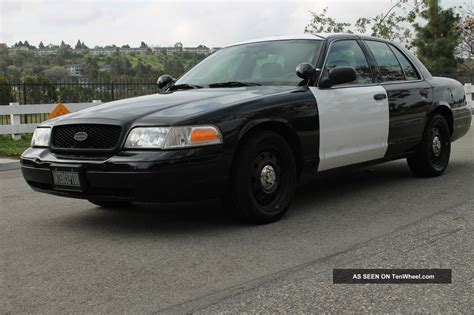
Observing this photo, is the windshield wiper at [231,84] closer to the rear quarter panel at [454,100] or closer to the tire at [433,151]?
the tire at [433,151]

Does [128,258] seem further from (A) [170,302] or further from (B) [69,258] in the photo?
(A) [170,302]

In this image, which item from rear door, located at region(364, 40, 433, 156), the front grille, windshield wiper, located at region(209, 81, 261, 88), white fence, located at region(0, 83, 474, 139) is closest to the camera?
the front grille

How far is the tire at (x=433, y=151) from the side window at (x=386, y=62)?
735 mm

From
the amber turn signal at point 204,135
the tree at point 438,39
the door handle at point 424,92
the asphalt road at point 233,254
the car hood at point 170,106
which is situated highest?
the tree at point 438,39

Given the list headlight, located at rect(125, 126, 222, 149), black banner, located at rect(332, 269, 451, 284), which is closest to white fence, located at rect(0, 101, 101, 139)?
headlight, located at rect(125, 126, 222, 149)

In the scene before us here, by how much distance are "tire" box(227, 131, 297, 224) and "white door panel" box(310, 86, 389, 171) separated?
50cm

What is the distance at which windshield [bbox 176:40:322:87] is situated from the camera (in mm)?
5727

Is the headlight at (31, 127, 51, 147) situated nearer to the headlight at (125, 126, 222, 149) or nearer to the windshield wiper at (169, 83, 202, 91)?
the headlight at (125, 126, 222, 149)

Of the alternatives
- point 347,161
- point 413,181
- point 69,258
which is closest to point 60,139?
point 69,258

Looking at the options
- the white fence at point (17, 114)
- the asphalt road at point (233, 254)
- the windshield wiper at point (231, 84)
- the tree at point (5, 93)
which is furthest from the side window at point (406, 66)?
the tree at point (5, 93)

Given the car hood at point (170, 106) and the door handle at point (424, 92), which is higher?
the door handle at point (424, 92)

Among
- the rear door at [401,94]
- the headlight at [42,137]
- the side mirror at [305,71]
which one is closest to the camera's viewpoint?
the headlight at [42,137]

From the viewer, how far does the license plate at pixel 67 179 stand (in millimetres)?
4652

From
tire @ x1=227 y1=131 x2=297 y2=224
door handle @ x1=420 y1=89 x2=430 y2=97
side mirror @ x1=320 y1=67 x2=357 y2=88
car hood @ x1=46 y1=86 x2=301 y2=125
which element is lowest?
tire @ x1=227 y1=131 x2=297 y2=224
